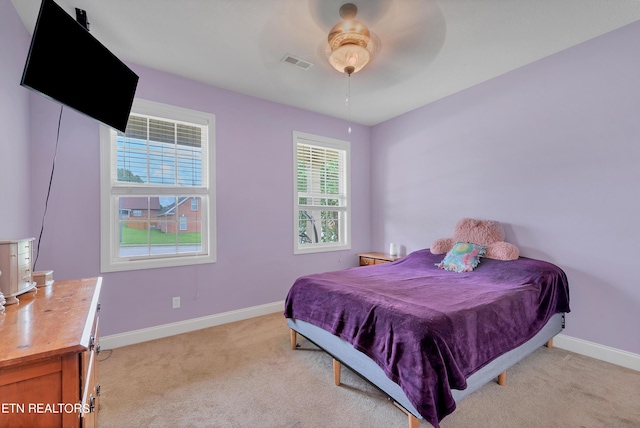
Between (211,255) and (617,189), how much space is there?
3.88 metres

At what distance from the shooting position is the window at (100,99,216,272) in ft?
8.80

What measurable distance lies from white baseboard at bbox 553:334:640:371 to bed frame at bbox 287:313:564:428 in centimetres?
8

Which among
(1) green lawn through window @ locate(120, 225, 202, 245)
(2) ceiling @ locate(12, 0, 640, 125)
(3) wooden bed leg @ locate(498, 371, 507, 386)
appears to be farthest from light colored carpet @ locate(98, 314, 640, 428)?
(2) ceiling @ locate(12, 0, 640, 125)

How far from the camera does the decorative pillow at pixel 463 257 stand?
280cm

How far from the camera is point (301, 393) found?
6.37ft

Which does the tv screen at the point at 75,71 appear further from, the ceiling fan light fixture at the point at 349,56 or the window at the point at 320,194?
the window at the point at 320,194

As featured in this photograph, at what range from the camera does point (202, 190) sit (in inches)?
123

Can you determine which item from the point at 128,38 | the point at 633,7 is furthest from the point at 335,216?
the point at 633,7

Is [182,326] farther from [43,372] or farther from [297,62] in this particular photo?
[297,62]

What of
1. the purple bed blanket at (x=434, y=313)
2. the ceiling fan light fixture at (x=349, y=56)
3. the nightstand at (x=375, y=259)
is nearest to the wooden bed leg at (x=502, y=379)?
the purple bed blanket at (x=434, y=313)

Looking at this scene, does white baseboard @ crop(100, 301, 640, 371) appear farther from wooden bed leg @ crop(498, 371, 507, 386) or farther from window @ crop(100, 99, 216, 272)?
wooden bed leg @ crop(498, 371, 507, 386)

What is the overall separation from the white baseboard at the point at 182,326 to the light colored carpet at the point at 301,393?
10 centimetres

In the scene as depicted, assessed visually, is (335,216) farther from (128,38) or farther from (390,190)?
(128,38)

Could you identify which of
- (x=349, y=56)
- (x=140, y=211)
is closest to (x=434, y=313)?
(x=349, y=56)
